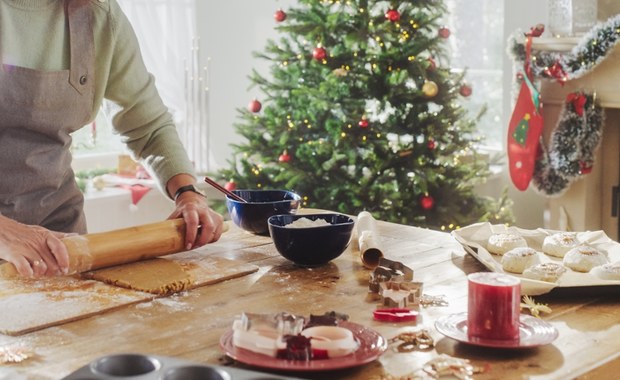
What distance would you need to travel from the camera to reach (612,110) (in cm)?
426

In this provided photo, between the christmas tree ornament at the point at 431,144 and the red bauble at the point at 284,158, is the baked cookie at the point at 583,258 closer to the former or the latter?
the christmas tree ornament at the point at 431,144

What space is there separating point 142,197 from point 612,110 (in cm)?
229

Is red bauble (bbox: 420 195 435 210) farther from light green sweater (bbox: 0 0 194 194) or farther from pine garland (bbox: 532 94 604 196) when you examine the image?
light green sweater (bbox: 0 0 194 194)

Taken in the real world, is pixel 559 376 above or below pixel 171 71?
below

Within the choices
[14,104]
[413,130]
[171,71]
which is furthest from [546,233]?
[171,71]

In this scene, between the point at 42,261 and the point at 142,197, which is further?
the point at 142,197

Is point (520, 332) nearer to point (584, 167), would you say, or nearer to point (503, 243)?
point (503, 243)

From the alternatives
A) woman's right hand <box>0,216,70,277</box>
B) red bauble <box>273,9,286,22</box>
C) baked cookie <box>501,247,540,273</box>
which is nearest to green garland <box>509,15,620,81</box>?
red bauble <box>273,9,286,22</box>

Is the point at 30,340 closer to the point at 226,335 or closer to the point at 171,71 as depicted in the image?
the point at 226,335

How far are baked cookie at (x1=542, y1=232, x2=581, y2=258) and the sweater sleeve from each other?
952 mm

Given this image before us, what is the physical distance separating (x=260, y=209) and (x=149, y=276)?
1.36 ft

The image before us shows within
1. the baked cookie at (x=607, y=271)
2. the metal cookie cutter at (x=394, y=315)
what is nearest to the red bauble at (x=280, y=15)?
the baked cookie at (x=607, y=271)

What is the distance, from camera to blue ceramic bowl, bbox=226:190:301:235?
7.14 ft

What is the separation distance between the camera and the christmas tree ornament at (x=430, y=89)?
4133 mm
